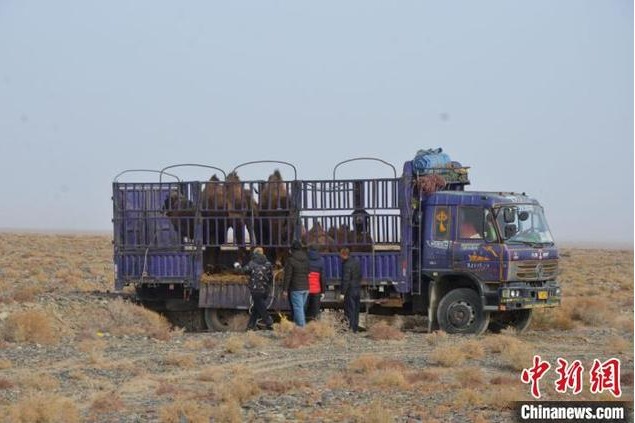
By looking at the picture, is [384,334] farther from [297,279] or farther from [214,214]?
[214,214]

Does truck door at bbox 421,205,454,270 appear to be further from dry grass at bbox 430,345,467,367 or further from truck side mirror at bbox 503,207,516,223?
dry grass at bbox 430,345,467,367

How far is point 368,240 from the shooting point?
2080cm

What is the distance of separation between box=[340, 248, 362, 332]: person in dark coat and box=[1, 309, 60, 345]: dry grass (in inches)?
210

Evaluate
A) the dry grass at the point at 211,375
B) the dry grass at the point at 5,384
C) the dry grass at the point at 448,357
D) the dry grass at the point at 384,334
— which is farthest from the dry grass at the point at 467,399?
the dry grass at the point at 384,334

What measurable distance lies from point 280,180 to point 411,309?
3644 millimetres

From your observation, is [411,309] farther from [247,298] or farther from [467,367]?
[467,367]

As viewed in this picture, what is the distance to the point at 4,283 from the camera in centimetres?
3066

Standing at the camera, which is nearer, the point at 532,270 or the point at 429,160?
the point at 532,270

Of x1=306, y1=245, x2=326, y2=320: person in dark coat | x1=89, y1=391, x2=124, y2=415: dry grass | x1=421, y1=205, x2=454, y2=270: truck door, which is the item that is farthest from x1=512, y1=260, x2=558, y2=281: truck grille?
x1=89, y1=391, x2=124, y2=415: dry grass

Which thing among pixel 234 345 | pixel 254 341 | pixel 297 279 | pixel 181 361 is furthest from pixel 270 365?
pixel 297 279

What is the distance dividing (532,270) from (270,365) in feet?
20.1

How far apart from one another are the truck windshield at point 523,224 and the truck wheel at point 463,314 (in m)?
1.35

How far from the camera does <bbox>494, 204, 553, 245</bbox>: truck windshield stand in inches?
795

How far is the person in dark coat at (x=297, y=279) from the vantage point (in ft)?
66.6
